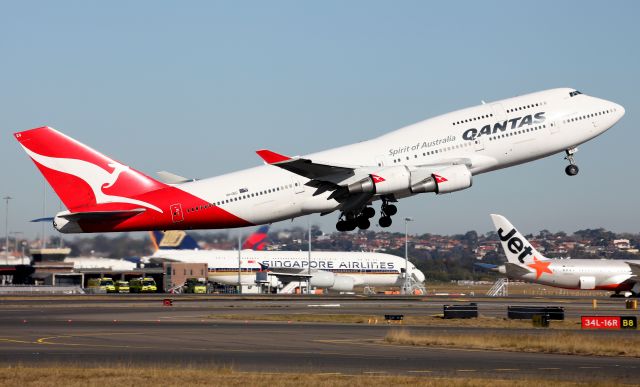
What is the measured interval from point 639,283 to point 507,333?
52216 millimetres

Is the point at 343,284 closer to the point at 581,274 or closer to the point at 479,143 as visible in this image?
the point at 581,274

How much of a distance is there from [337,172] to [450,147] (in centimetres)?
739

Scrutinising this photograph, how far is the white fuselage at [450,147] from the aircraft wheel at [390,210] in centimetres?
233

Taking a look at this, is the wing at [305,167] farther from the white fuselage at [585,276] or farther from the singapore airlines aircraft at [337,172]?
the white fuselage at [585,276]

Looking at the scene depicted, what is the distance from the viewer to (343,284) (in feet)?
395

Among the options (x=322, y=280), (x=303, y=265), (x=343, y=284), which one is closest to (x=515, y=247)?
(x=343, y=284)

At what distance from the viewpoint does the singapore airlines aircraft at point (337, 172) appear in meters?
61.1

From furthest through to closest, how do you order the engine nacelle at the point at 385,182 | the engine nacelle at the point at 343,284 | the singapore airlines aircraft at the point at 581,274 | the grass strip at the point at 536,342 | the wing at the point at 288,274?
the engine nacelle at the point at 343,284
the wing at the point at 288,274
the singapore airlines aircraft at the point at 581,274
the engine nacelle at the point at 385,182
the grass strip at the point at 536,342

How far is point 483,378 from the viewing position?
99.6 feet

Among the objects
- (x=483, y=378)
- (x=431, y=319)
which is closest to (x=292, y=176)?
(x=431, y=319)

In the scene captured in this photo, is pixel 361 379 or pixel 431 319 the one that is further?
pixel 431 319

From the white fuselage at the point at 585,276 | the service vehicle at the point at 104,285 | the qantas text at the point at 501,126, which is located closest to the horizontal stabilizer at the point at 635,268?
the white fuselage at the point at 585,276

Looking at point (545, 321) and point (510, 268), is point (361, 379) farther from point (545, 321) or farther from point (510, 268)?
point (510, 268)

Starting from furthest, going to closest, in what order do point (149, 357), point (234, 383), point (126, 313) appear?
point (126, 313), point (149, 357), point (234, 383)
